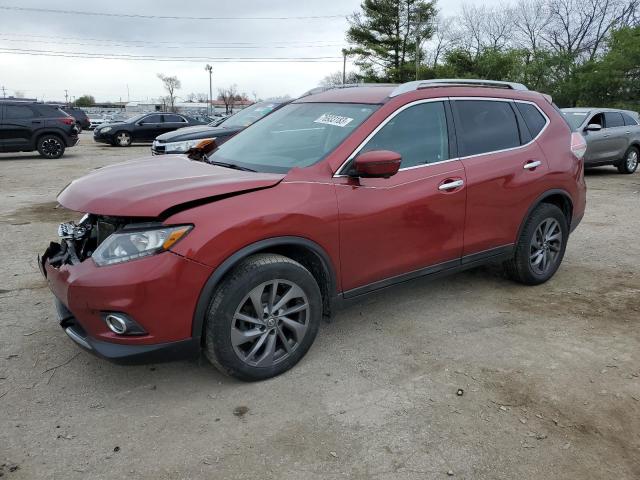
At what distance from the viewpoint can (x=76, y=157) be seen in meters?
16.4

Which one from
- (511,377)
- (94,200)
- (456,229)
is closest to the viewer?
(94,200)

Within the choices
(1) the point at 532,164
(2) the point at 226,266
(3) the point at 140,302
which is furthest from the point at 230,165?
(1) the point at 532,164

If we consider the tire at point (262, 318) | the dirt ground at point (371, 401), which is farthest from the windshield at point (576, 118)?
the tire at point (262, 318)

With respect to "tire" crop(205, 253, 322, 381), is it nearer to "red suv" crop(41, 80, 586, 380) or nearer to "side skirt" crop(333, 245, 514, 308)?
"red suv" crop(41, 80, 586, 380)

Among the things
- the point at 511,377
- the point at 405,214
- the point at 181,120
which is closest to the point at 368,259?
the point at 405,214

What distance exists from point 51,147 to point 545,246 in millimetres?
15087

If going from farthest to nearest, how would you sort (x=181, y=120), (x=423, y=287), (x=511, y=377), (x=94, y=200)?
(x=181, y=120) → (x=423, y=287) → (x=511, y=377) → (x=94, y=200)

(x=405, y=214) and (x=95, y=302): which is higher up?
(x=405, y=214)

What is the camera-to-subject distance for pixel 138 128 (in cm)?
2114

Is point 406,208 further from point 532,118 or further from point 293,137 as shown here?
point 532,118

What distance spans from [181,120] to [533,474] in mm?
21222

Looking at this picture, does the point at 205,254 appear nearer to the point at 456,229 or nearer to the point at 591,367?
the point at 456,229

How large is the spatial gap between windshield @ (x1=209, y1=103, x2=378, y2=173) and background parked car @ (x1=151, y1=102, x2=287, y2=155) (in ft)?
17.4

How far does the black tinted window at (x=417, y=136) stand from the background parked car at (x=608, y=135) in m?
9.50
